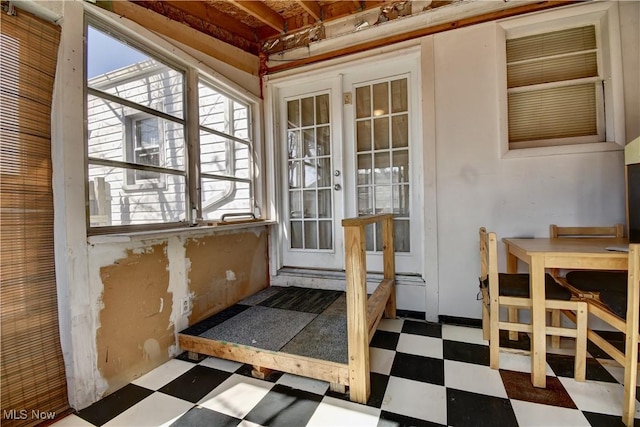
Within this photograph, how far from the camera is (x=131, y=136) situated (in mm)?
Result: 1729

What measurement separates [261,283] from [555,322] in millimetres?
2366

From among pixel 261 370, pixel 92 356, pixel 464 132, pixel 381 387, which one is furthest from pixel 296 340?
pixel 464 132

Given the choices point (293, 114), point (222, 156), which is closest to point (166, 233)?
point (222, 156)

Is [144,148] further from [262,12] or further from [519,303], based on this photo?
[519,303]

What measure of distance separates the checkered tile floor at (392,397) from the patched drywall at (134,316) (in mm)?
103

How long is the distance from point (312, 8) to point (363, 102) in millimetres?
922

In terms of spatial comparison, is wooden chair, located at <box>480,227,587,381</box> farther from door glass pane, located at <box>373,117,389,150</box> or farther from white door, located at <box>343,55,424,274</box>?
door glass pane, located at <box>373,117,389,150</box>

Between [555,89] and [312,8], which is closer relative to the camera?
[555,89]

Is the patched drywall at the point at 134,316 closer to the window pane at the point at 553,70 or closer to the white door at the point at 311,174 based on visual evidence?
the white door at the point at 311,174

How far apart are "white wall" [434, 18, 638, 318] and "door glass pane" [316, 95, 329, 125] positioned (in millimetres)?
1008

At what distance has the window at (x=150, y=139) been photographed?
156 cm

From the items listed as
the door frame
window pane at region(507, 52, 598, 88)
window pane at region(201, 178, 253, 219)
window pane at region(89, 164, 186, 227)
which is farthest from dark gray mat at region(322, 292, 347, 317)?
window pane at region(507, 52, 598, 88)

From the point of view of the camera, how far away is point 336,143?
2643 millimetres

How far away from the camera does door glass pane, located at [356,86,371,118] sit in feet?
8.44
